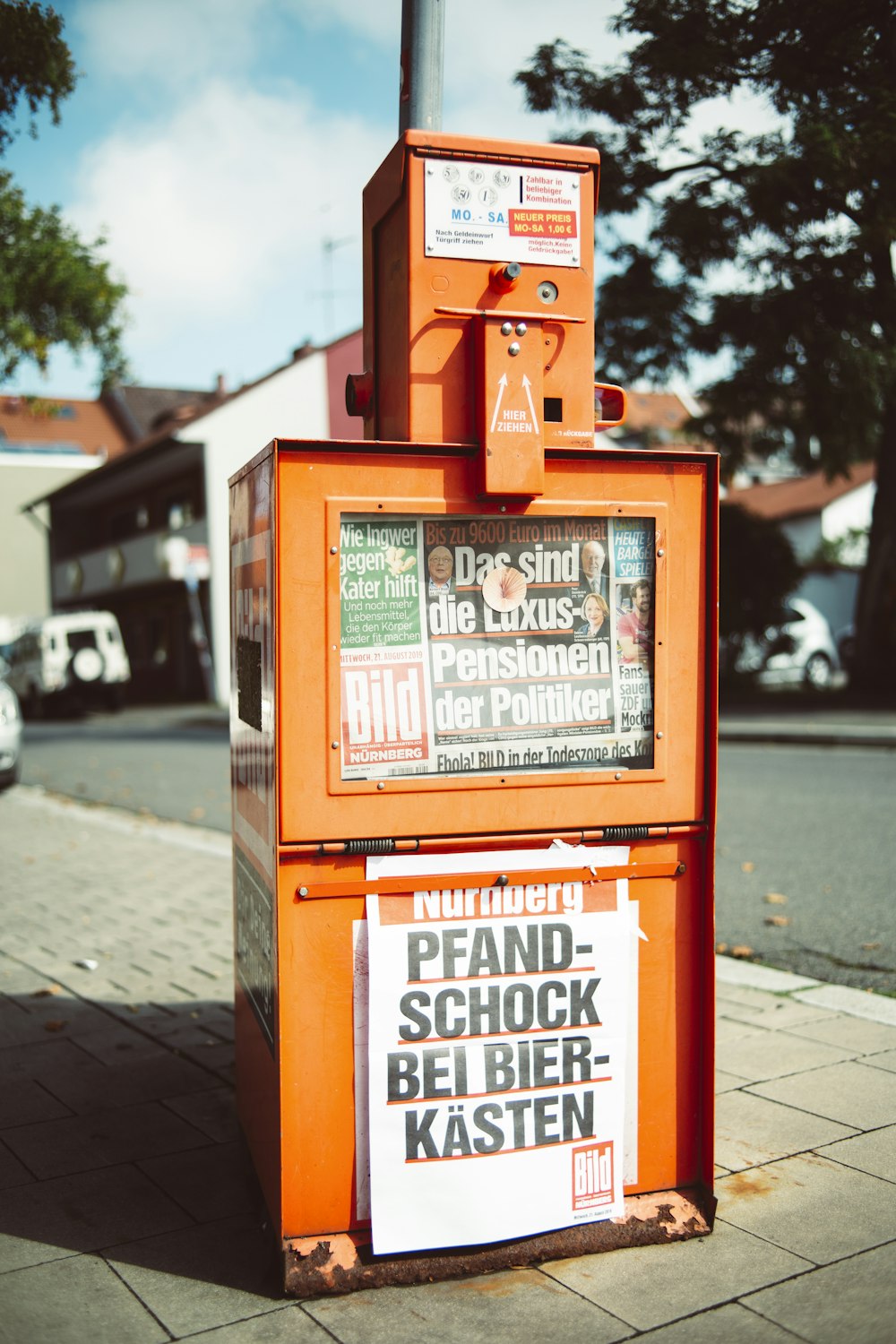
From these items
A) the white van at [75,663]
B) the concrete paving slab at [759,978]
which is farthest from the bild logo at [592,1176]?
the white van at [75,663]

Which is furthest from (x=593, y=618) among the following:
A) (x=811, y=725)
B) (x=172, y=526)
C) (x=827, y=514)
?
(x=827, y=514)

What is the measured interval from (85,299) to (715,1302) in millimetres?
8350

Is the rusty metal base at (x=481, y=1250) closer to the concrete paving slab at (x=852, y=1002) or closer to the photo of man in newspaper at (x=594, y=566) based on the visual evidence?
the photo of man in newspaper at (x=594, y=566)

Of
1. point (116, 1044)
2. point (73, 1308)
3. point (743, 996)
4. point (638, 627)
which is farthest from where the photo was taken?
point (743, 996)

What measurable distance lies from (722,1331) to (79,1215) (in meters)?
1.57

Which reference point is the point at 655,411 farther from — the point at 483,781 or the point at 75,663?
the point at 483,781

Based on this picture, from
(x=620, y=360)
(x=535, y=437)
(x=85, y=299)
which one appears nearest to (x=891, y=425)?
(x=620, y=360)

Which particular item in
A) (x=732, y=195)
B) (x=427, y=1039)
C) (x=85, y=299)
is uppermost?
(x=85, y=299)

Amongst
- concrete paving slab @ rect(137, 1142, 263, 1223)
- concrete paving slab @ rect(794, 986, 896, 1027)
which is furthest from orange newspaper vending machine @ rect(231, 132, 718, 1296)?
concrete paving slab @ rect(794, 986, 896, 1027)

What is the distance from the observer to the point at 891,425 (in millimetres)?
17062

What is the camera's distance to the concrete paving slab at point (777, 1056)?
3.78 m

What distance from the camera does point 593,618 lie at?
2.70 metres

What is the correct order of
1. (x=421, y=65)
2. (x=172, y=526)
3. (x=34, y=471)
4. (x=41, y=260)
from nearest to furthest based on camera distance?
(x=421, y=65) → (x=41, y=260) → (x=172, y=526) → (x=34, y=471)

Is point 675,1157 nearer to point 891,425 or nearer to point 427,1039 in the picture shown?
point 427,1039
